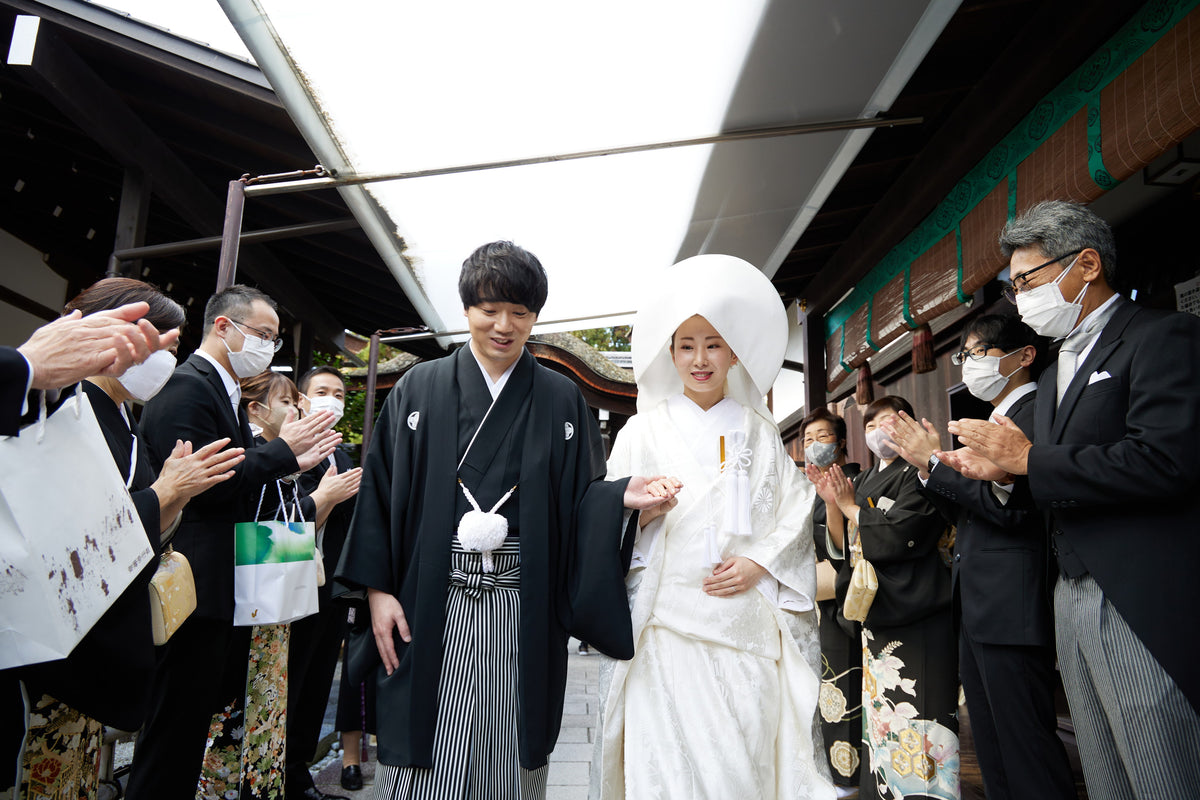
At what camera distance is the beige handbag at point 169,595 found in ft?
8.01

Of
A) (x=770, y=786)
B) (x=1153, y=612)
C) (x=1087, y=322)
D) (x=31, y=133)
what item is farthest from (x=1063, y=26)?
(x=31, y=133)

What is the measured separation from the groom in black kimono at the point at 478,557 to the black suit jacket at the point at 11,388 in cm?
103

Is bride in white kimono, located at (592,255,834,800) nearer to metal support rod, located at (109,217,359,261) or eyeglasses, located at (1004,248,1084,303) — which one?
eyeglasses, located at (1004,248,1084,303)

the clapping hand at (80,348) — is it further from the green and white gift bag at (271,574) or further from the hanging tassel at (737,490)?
the hanging tassel at (737,490)

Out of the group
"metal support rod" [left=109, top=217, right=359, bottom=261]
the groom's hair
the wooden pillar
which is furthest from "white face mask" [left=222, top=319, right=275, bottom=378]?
the wooden pillar

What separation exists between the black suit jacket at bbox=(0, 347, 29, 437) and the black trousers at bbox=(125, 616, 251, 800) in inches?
58.0

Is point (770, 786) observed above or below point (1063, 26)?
below

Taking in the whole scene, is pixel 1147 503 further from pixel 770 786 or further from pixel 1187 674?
pixel 770 786

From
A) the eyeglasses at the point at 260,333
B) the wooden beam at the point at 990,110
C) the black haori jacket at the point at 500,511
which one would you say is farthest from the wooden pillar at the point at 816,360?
the eyeglasses at the point at 260,333

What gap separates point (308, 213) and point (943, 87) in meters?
5.61

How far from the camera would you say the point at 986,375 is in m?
3.55

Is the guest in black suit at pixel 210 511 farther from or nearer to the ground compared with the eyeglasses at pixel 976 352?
nearer to the ground

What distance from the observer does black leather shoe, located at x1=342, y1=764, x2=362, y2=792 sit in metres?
4.39

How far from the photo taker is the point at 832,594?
4.44m
